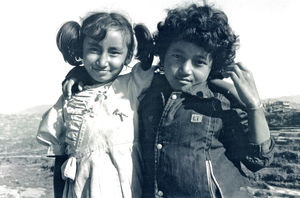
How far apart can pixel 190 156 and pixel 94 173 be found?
0.53 metres

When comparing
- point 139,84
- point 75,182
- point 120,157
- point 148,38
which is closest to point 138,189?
point 120,157

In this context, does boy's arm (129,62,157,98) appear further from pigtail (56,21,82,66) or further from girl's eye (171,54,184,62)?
pigtail (56,21,82,66)

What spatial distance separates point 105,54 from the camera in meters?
1.95

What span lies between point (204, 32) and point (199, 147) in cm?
59

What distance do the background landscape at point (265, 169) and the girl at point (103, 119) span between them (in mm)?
1100

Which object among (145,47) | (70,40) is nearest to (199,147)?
(145,47)

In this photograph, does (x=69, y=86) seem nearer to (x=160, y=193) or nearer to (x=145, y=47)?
(x=145, y=47)

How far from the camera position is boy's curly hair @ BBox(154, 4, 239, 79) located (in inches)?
71.7

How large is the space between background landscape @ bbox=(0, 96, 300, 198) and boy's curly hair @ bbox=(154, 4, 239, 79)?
1.70 m

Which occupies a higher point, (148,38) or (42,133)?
(148,38)

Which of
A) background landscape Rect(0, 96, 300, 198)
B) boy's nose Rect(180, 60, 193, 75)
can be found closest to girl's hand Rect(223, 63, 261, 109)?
boy's nose Rect(180, 60, 193, 75)

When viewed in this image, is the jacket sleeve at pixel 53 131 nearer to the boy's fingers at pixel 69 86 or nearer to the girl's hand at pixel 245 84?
the boy's fingers at pixel 69 86

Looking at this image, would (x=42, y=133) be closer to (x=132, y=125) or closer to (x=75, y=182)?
(x=75, y=182)

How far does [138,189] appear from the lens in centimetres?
196
